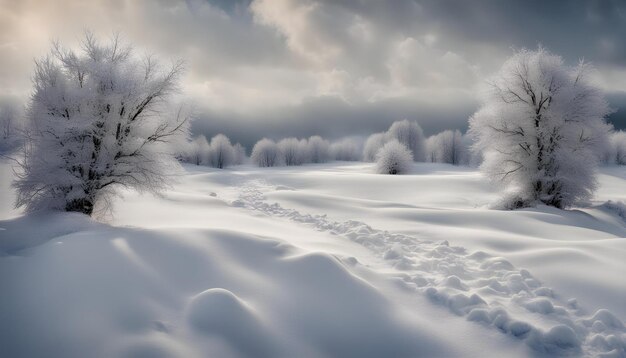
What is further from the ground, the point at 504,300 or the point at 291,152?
the point at 291,152

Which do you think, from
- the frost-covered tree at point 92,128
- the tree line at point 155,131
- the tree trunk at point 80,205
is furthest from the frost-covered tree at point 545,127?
the tree trunk at point 80,205

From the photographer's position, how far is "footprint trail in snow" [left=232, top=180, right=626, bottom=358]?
3852 millimetres

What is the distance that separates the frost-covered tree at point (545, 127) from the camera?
1567cm

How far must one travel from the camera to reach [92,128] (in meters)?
9.41

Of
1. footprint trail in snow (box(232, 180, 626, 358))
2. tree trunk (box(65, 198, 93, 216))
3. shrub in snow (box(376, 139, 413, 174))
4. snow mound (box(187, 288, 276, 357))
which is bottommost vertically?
footprint trail in snow (box(232, 180, 626, 358))

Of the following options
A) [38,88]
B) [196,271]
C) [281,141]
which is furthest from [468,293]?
[281,141]

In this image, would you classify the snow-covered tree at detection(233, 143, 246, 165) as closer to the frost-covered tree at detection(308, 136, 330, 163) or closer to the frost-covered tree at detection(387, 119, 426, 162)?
the frost-covered tree at detection(308, 136, 330, 163)

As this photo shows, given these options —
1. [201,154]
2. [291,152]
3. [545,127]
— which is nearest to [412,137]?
[291,152]

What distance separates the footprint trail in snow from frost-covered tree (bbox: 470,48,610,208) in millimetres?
11750

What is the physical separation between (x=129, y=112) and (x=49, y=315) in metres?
7.68

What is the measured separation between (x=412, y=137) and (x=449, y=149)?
10445mm

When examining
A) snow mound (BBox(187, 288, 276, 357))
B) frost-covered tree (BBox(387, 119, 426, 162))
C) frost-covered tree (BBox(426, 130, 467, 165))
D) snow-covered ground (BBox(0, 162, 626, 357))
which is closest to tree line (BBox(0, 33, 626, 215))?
snow-covered ground (BBox(0, 162, 626, 357))

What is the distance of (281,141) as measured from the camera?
8881 cm

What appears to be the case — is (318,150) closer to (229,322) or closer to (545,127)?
(545,127)
